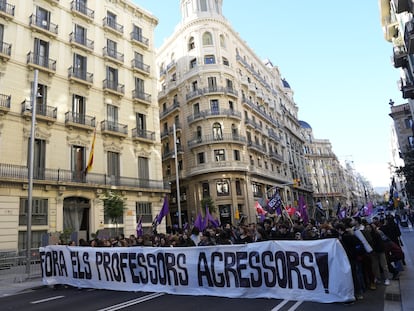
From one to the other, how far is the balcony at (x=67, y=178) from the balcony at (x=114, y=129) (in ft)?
11.6

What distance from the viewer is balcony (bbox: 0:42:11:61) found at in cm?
2112

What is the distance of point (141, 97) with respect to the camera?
30344 mm

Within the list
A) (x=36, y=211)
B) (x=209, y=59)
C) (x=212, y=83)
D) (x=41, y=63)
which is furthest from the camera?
(x=209, y=59)

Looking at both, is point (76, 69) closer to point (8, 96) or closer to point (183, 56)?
point (8, 96)

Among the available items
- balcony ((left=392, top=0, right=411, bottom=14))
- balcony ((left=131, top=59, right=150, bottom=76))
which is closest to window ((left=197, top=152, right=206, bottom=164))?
balcony ((left=131, top=59, right=150, bottom=76))

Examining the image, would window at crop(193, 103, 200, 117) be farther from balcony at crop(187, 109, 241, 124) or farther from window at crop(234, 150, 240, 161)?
window at crop(234, 150, 240, 161)

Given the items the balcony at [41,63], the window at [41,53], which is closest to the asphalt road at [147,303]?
the balcony at [41,63]

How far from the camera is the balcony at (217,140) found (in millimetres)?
38188

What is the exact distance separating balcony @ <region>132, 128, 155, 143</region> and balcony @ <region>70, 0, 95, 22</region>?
10.3 m

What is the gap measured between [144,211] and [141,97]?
1065 centimetres

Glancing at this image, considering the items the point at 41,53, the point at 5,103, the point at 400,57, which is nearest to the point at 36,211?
the point at 5,103

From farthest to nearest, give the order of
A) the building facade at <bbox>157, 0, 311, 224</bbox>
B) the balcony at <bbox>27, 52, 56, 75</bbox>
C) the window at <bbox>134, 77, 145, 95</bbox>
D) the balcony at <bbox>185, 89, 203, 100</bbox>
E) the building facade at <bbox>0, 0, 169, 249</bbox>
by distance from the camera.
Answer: the balcony at <bbox>185, 89, 203, 100</bbox> → the building facade at <bbox>157, 0, 311, 224</bbox> → the window at <bbox>134, 77, 145, 95</bbox> → the balcony at <bbox>27, 52, 56, 75</bbox> → the building facade at <bbox>0, 0, 169, 249</bbox>

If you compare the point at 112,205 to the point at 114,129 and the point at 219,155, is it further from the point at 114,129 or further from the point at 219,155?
the point at 219,155

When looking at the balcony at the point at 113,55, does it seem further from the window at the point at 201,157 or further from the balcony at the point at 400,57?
the balcony at the point at 400,57
